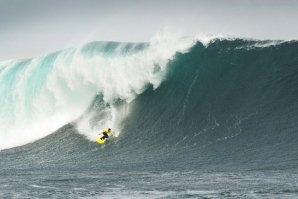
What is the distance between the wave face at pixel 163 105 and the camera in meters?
14.3

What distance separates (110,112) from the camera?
65.9 feet

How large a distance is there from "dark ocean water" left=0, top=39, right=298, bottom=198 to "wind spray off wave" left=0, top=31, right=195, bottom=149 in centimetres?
16

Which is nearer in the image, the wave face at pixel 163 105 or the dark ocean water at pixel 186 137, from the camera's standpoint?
the dark ocean water at pixel 186 137

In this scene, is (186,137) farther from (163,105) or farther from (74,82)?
(74,82)

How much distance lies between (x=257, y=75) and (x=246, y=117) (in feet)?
10.9

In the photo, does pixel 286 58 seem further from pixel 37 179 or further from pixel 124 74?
pixel 37 179

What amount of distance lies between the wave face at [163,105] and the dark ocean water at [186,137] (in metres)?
0.05

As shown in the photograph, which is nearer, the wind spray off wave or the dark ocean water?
the dark ocean water

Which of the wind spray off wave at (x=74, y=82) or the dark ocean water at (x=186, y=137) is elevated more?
the wind spray off wave at (x=74, y=82)

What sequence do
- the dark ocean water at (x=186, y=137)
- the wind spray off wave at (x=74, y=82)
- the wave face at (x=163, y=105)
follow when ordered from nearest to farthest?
the dark ocean water at (x=186, y=137) < the wave face at (x=163, y=105) < the wind spray off wave at (x=74, y=82)

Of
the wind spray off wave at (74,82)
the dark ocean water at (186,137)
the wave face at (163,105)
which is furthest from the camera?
the wind spray off wave at (74,82)

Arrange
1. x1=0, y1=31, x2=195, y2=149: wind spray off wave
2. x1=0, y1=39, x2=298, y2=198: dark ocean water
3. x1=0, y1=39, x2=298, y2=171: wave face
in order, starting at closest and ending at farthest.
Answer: x1=0, y1=39, x2=298, y2=198: dark ocean water
x1=0, y1=39, x2=298, y2=171: wave face
x1=0, y1=31, x2=195, y2=149: wind spray off wave

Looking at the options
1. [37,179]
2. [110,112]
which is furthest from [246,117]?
[37,179]

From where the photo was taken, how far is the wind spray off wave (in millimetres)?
21609
